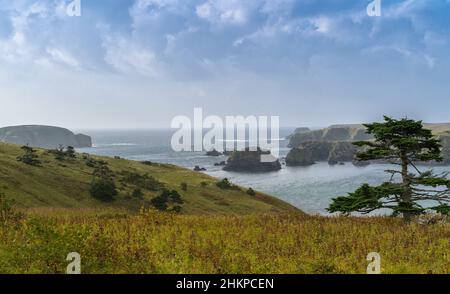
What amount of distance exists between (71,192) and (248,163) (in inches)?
4775

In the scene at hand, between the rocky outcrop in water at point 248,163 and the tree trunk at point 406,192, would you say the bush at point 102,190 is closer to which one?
the tree trunk at point 406,192

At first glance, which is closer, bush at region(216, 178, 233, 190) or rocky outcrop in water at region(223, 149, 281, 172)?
bush at region(216, 178, 233, 190)

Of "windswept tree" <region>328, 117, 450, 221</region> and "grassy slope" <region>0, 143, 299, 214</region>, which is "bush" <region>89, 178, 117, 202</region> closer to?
"grassy slope" <region>0, 143, 299, 214</region>

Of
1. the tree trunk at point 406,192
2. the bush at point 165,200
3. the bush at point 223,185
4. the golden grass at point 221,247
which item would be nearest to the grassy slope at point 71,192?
the bush at point 223,185

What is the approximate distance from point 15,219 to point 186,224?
5.82m

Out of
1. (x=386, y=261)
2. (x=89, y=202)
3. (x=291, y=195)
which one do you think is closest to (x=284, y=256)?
(x=386, y=261)

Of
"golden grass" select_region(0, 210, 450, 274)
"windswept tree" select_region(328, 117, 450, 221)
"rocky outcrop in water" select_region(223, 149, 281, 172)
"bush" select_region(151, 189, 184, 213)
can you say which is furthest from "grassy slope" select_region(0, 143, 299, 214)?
"rocky outcrop in water" select_region(223, 149, 281, 172)

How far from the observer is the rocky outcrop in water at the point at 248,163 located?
15375 centimetres

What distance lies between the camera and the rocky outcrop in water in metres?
154

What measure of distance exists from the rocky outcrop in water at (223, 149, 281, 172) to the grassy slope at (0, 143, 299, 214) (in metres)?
90.5

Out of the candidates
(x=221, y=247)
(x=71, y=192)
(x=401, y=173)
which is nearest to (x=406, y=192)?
(x=401, y=173)

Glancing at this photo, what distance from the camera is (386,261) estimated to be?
886 cm

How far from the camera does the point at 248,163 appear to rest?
15575 cm

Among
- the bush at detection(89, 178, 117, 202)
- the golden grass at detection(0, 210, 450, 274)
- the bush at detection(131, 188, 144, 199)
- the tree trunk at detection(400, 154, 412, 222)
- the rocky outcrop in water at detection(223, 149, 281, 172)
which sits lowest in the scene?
the rocky outcrop in water at detection(223, 149, 281, 172)
